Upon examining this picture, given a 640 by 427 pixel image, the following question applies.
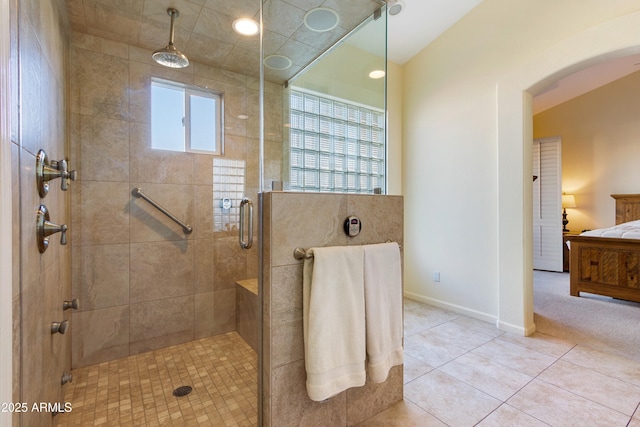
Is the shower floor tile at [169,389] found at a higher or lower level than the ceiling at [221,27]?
lower

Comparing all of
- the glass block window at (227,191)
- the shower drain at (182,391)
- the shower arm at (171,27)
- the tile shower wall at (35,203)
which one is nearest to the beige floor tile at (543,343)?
the shower drain at (182,391)

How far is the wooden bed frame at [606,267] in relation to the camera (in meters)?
3.26

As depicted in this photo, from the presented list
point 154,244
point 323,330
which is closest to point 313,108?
point 323,330

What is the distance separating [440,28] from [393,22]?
59 cm

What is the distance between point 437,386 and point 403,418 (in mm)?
409

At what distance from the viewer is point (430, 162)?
11.0 feet

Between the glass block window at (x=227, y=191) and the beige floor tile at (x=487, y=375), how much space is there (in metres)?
2.06

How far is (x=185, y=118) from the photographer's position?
7.89ft

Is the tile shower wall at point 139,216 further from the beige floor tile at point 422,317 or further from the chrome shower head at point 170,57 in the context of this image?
the beige floor tile at point 422,317

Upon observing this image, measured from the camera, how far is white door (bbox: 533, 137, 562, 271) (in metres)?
5.17

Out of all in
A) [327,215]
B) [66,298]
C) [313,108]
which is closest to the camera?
[327,215]

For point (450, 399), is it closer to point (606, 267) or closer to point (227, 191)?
point (227, 191)

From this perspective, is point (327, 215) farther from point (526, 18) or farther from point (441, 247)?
point (526, 18)

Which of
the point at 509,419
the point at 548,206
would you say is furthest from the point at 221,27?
the point at 548,206
